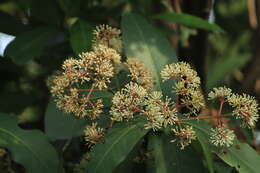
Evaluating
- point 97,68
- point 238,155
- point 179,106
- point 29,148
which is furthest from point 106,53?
point 238,155

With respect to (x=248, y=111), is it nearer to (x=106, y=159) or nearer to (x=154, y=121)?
(x=154, y=121)

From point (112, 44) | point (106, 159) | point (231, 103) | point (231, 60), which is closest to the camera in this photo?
point (106, 159)

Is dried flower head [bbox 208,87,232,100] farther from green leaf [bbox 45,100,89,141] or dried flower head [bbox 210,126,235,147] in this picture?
green leaf [bbox 45,100,89,141]

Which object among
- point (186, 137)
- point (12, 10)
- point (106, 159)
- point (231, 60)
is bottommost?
point (106, 159)

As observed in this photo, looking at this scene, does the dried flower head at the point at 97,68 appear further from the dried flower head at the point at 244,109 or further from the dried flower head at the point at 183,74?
the dried flower head at the point at 244,109

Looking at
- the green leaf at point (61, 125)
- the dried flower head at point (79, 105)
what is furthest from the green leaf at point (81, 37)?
the dried flower head at point (79, 105)

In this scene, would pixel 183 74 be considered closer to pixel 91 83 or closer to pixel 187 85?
pixel 187 85

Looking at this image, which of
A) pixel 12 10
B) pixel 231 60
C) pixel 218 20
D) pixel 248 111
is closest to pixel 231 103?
pixel 248 111
